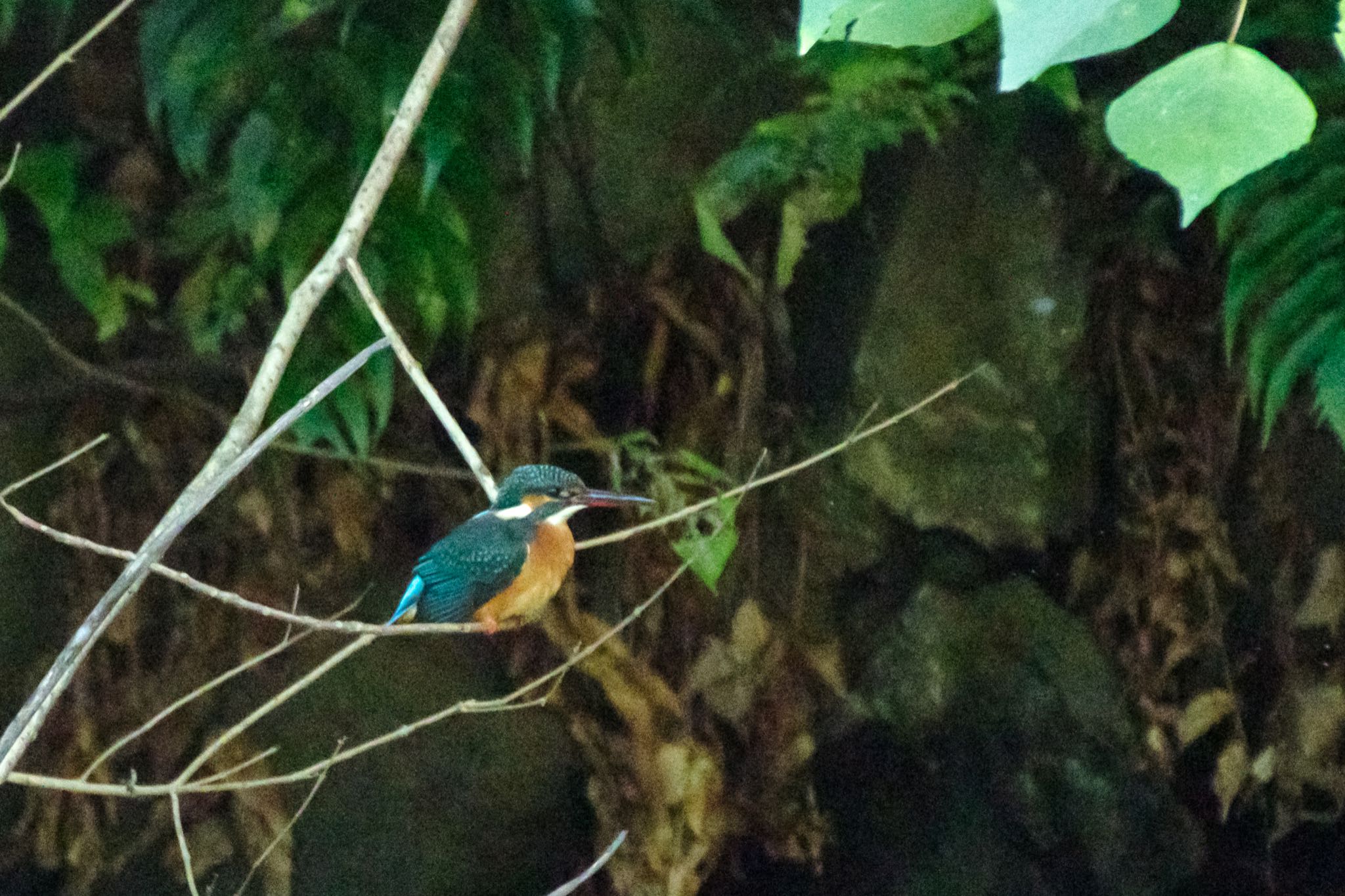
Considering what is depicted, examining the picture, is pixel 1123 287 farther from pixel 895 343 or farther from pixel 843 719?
pixel 843 719

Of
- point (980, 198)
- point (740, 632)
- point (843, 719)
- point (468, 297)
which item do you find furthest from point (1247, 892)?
point (468, 297)

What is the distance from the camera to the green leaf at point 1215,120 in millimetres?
374

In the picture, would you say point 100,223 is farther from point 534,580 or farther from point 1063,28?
point 1063,28

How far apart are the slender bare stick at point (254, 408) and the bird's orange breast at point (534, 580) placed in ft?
1.21

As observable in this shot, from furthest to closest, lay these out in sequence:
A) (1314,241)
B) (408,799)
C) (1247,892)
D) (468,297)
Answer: (408,799) < (1247,892) < (468,297) < (1314,241)

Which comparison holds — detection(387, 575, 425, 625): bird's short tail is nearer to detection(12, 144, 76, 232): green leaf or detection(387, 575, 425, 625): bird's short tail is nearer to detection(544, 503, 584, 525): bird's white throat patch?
detection(544, 503, 584, 525): bird's white throat patch

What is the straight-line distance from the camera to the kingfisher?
119 centimetres

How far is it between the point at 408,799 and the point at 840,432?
766mm

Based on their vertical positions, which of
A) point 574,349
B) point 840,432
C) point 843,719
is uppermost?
point 574,349

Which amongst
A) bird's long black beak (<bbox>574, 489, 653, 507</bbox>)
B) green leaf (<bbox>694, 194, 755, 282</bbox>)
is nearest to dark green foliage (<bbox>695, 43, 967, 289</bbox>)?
green leaf (<bbox>694, 194, 755, 282</bbox>)

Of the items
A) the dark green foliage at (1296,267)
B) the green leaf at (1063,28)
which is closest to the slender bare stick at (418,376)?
the green leaf at (1063,28)

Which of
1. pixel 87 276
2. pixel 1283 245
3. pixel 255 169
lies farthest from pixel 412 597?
pixel 1283 245

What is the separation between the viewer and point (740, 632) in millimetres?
1739

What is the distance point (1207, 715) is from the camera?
1.66 meters
